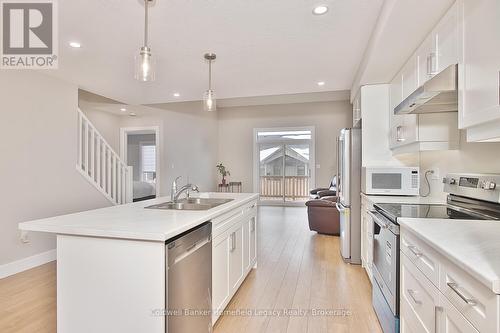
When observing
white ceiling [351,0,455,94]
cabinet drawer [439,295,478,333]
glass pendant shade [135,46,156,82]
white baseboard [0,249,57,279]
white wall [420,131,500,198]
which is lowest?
white baseboard [0,249,57,279]

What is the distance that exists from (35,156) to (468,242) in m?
4.17

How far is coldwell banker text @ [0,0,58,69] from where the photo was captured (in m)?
2.05

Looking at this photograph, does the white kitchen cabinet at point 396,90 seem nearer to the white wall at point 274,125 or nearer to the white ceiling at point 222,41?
the white ceiling at point 222,41

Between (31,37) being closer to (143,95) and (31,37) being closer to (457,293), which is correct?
(143,95)

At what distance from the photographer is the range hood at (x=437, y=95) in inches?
60.0

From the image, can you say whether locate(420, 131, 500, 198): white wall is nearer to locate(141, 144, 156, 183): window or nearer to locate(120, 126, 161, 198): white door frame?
locate(120, 126, 161, 198): white door frame

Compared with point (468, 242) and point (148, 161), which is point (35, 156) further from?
point (148, 161)

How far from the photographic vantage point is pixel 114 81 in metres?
3.64

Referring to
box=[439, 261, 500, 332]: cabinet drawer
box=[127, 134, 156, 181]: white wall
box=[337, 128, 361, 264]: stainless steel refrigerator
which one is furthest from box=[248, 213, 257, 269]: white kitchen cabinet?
box=[127, 134, 156, 181]: white wall

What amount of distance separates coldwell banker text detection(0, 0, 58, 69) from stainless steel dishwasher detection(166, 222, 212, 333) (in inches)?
80.9

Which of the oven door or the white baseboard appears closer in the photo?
the oven door

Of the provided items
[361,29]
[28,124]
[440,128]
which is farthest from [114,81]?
[440,128]

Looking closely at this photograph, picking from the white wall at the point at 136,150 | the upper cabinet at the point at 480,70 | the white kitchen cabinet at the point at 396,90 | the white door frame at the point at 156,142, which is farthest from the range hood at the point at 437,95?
the white wall at the point at 136,150

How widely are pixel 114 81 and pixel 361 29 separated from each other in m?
3.19
